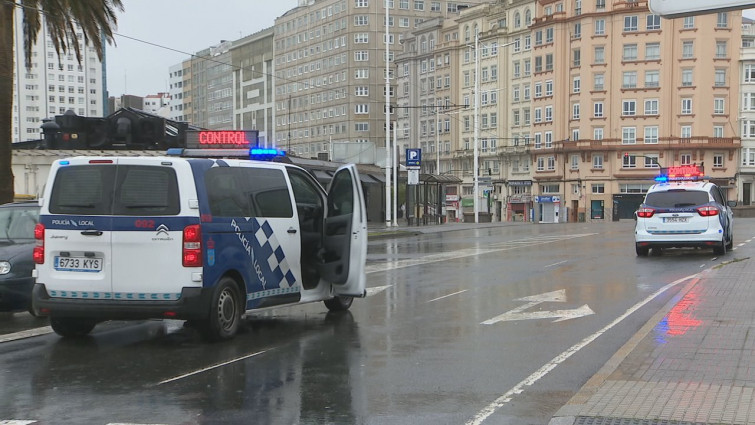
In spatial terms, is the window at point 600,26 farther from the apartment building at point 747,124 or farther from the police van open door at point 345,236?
the police van open door at point 345,236

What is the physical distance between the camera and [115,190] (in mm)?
8438

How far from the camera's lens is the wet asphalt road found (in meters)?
5.98

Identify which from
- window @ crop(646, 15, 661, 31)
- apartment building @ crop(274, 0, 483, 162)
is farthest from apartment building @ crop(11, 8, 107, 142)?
window @ crop(646, 15, 661, 31)

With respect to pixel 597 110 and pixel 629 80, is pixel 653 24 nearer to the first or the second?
pixel 629 80

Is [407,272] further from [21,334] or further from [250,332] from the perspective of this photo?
[21,334]

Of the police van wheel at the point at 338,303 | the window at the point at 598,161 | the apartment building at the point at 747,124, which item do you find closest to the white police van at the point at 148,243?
the police van wheel at the point at 338,303

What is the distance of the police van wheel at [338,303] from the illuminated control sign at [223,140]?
2474 mm

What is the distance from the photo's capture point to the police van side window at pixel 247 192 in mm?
8703

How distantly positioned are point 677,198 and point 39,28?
16.2m

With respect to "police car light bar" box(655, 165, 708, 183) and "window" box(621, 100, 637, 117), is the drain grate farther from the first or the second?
"window" box(621, 100, 637, 117)

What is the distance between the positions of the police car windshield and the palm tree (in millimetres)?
14232

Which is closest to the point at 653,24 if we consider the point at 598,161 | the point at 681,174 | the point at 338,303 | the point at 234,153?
the point at 598,161

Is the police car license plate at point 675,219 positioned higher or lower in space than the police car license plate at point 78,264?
lower

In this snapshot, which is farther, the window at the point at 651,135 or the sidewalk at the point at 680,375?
the window at the point at 651,135
